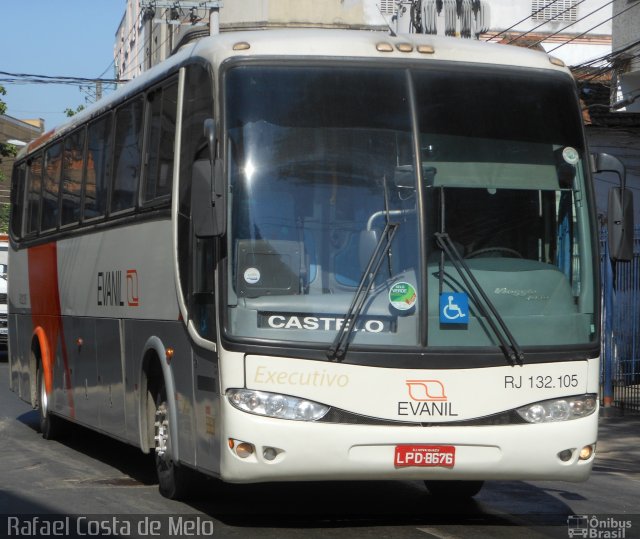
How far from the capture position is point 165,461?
911 cm

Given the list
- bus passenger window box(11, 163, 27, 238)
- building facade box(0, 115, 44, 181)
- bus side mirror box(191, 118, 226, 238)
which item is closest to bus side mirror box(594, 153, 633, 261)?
bus side mirror box(191, 118, 226, 238)

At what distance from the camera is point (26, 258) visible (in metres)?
14.3

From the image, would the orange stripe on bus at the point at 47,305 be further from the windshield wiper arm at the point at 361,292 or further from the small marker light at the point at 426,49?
the small marker light at the point at 426,49

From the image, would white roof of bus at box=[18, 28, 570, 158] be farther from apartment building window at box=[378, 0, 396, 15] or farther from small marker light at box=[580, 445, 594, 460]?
apartment building window at box=[378, 0, 396, 15]

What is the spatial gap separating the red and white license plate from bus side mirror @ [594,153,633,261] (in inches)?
75.5

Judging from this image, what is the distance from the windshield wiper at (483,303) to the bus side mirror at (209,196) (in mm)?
1364

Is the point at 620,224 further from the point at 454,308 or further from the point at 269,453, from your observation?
the point at 269,453

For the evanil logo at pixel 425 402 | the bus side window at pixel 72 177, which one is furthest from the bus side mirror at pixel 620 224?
the bus side window at pixel 72 177

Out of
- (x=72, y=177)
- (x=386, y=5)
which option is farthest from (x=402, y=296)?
(x=386, y=5)

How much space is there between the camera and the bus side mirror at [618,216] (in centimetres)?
836

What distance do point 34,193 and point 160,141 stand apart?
530 cm

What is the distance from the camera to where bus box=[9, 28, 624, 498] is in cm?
747

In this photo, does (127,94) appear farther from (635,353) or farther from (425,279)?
(635,353)

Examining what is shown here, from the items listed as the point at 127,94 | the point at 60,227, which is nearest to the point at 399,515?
the point at 127,94
